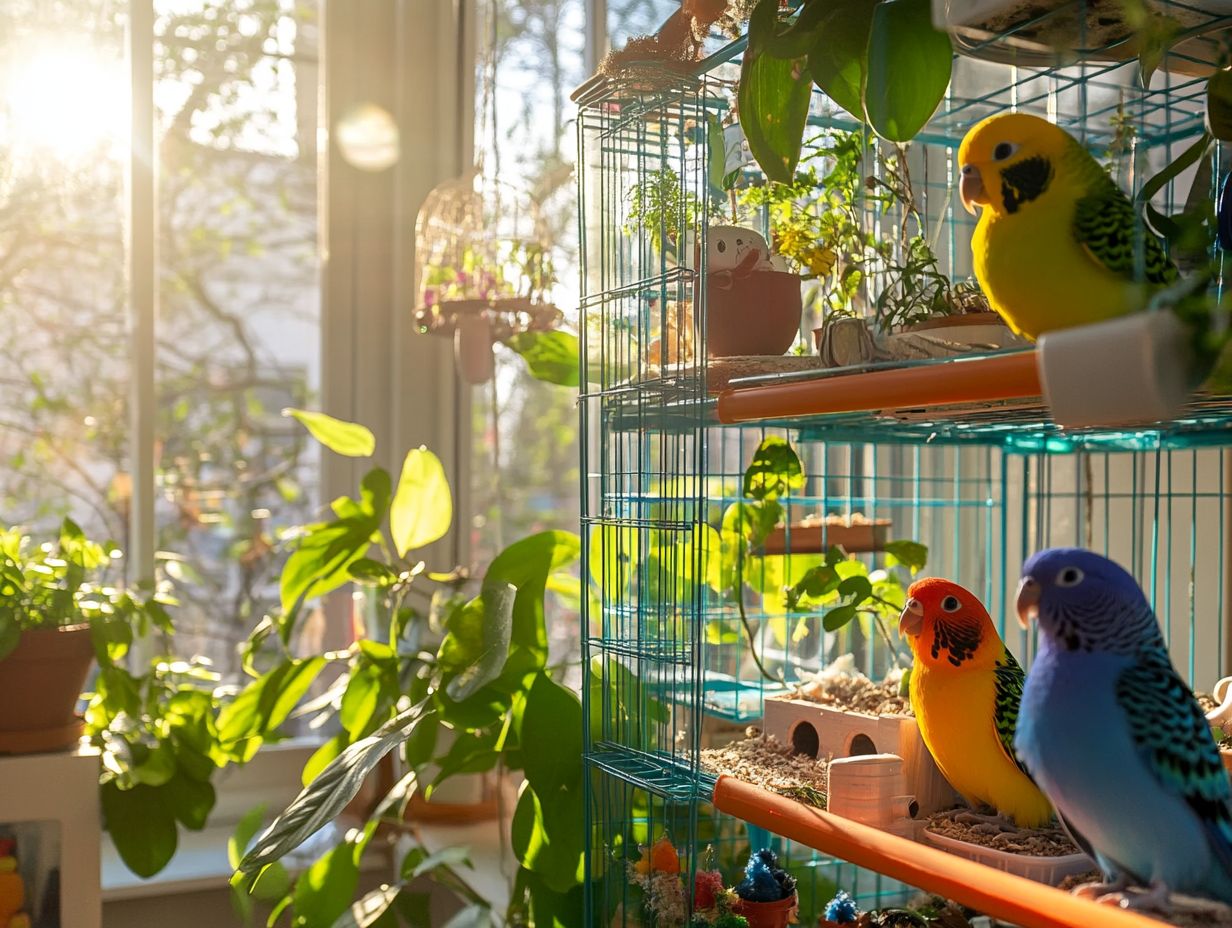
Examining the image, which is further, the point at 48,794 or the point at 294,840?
the point at 48,794

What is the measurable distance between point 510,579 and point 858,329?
82 centimetres

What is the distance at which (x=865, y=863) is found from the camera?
0.83 m

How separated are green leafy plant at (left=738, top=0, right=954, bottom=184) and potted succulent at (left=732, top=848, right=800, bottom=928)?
2.32 ft

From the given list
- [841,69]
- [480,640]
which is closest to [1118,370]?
[841,69]

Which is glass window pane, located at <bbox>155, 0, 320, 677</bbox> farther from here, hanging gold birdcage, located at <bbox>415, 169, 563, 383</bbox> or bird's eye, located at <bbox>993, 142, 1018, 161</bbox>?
bird's eye, located at <bbox>993, 142, 1018, 161</bbox>

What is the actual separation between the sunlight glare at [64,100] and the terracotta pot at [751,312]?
137 centimetres

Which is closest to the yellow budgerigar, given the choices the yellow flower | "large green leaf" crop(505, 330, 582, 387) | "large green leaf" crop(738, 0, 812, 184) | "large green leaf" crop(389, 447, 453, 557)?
"large green leaf" crop(738, 0, 812, 184)

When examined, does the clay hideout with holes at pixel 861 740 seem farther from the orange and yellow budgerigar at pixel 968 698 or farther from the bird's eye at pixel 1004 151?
the bird's eye at pixel 1004 151

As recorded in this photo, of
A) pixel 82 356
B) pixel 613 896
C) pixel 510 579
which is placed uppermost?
pixel 82 356

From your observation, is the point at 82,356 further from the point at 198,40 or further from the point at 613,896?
the point at 613,896

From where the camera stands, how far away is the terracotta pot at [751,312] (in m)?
1.13

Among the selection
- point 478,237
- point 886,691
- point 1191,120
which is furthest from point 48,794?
point 1191,120

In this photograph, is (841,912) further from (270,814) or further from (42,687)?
(270,814)

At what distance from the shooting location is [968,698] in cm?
94
